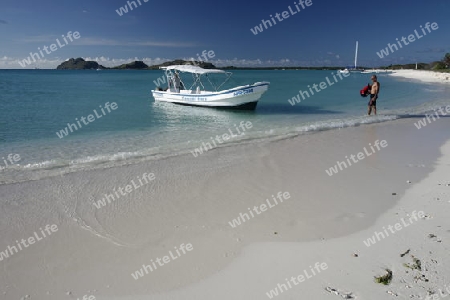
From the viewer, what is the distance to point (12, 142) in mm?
13594

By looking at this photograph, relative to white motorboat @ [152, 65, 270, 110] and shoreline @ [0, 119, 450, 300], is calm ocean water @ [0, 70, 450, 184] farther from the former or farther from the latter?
shoreline @ [0, 119, 450, 300]

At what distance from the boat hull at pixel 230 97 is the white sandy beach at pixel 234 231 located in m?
13.1

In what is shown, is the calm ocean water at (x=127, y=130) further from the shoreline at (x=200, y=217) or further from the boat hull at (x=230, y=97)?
the shoreline at (x=200, y=217)

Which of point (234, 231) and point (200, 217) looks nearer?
point (234, 231)

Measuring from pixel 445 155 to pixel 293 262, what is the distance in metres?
8.40

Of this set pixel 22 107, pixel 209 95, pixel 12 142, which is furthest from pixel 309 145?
pixel 22 107

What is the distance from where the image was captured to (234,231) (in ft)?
19.6

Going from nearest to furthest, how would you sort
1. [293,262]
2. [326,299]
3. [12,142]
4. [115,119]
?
[326,299]
[293,262]
[12,142]
[115,119]

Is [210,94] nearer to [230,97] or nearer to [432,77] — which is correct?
[230,97]

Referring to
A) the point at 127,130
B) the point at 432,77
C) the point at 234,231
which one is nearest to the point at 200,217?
the point at 234,231

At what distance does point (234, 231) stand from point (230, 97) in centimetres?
1796

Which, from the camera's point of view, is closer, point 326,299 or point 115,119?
point 326,299

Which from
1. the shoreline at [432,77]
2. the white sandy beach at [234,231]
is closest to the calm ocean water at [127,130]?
the white sandy beach at [234,231]

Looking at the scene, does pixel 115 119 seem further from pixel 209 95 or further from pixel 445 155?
pixel 445 155
